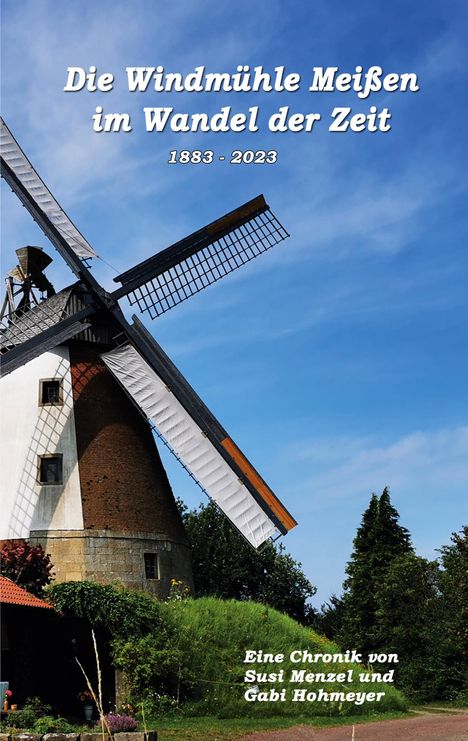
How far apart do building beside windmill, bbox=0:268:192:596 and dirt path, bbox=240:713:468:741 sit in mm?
7499

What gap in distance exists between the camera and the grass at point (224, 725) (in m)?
16.4

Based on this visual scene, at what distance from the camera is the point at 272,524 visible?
23.4 meters

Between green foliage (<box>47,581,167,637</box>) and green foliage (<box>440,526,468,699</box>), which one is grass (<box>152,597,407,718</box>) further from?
green foliage (<box>440,526,468,699</box>)

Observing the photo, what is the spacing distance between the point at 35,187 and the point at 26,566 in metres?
13.7

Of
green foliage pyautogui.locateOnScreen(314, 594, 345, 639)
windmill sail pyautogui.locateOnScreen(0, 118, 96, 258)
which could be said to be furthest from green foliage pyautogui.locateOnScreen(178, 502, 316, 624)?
windmill sail pyautogui.locateOnScreen(0, 118, 96, 258)

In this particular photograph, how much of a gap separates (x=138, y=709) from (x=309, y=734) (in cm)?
450

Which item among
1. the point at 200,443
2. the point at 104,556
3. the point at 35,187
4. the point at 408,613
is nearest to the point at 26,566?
the point at 104,556

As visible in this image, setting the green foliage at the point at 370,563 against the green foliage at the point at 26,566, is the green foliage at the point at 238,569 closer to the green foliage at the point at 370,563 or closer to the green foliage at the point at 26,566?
the green foliage at the point at 370,563

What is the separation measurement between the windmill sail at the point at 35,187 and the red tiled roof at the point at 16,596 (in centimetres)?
1092

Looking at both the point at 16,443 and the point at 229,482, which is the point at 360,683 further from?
the point at 16,443

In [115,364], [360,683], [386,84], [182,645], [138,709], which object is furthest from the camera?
[115,364]

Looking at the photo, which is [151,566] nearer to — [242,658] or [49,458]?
[242,658]

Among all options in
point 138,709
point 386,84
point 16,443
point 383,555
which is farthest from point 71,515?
point 383,555

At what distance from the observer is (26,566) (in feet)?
71.1
